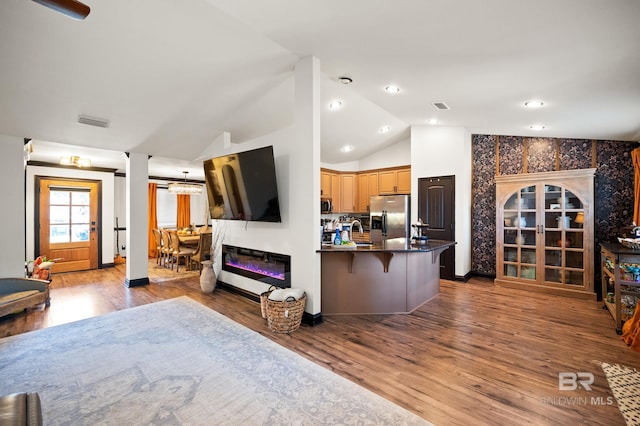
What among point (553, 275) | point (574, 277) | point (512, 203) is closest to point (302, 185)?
point (512, 203)

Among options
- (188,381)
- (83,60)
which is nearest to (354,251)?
(188,381)

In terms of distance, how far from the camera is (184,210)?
30.5ft

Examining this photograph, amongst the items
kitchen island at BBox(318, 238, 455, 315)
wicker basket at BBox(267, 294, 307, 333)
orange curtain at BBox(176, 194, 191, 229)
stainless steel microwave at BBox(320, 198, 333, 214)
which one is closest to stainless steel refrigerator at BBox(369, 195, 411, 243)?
stainless steel microwave at BBox(320, 198, 333, 214)

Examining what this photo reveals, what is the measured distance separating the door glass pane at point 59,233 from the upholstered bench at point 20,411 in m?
6.45

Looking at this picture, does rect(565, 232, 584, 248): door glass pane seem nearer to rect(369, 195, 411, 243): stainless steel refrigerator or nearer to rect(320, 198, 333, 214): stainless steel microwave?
rect(369, 195, 411, 243): stainless steel refrigerator

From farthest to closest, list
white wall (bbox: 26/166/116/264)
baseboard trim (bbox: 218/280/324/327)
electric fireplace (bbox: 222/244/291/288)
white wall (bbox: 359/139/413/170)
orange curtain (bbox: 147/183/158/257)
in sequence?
orange curtain (bbox: 147/183/158/257) < white wall (bbox: 359/139/413/170) < white wall (bbox: 26/166/116/264) < electric fireplace (bbox: 222/244/291/288) < baseboard trim (bbox: 218/280/324/327)

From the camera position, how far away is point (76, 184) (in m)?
6.41

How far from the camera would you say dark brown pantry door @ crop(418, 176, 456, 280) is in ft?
17.6

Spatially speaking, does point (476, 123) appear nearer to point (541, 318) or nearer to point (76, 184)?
point (541, 318)

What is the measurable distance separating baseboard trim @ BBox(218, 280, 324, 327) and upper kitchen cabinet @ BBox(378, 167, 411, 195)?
4.01 meters

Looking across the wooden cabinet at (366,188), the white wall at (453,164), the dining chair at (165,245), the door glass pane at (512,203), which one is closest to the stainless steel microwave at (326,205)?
the wooden cabinet at (366,188)

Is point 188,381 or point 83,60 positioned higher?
point 83,60

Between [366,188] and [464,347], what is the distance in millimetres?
4937

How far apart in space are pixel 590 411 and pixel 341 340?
190 centimetres
